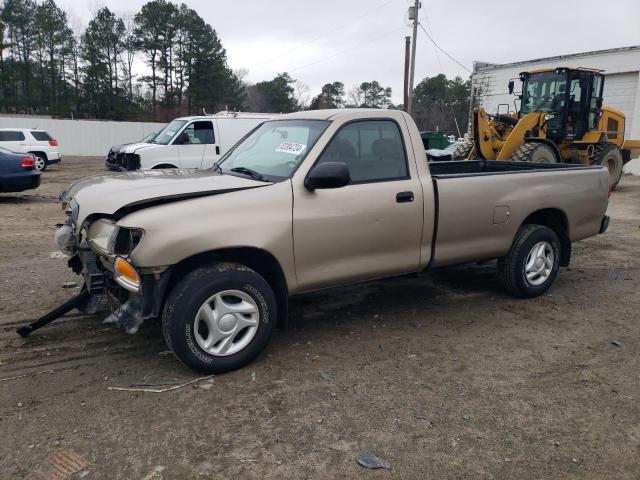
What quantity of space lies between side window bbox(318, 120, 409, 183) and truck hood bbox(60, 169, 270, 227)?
75 cm

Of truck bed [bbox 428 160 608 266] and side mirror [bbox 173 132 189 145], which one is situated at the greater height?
side mirror [bbox 173 132 189 145]

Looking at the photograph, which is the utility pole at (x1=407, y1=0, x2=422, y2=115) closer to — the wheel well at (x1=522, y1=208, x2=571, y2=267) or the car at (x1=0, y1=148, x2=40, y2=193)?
the car at (x1=0, y1=148, x2=40, y2=193)

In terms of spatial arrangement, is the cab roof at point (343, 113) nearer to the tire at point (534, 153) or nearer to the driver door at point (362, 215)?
the driver door at point (362, 215)

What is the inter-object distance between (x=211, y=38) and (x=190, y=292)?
5124 cm

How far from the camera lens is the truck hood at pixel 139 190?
3.43 meters

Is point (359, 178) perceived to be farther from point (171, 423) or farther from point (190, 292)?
point (171, 423)

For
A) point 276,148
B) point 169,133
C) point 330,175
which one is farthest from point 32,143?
A: point 330,175

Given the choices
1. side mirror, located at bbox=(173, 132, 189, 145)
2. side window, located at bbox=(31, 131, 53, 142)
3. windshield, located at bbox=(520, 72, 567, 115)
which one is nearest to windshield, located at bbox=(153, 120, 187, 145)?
side mirror, located at bbox=(173, 132, 189, 145)

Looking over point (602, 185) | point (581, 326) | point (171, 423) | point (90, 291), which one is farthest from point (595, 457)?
point (602, 185)

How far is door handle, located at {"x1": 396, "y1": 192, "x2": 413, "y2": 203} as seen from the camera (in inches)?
166

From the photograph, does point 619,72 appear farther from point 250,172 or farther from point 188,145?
point 250,172

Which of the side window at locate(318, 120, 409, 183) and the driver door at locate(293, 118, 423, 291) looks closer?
the driver door at locate(293, 118, 423, 291)

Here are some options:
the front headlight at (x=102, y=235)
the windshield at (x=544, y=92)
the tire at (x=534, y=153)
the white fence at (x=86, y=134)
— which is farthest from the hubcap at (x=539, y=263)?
the white fence at (x=86, y=134)

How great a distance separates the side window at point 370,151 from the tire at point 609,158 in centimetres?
1172
